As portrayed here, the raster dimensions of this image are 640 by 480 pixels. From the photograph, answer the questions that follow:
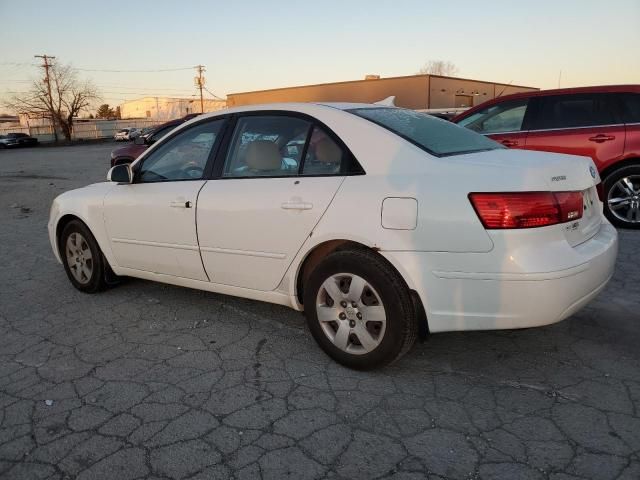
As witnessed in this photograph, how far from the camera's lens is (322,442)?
248 centimetres

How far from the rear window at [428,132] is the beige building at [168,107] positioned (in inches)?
2861

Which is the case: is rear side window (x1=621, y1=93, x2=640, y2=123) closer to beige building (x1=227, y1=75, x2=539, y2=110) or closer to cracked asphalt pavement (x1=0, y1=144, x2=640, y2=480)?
cracked asphalt pavement (x1=0, y1=144, x2=640, y2=480)

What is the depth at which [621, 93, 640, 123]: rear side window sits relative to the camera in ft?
20.2

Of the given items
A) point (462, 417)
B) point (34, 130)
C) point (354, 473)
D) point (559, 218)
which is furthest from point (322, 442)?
point (34, 130)

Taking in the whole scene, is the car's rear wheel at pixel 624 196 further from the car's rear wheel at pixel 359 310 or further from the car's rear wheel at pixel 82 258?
the car's rear wheel at pixel 82 258

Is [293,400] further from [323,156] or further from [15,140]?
[15,140]

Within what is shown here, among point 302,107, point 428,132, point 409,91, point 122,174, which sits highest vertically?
point 409,91

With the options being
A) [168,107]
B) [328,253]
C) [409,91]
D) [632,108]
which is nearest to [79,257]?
[328,253]

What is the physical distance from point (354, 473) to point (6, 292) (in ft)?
13.3

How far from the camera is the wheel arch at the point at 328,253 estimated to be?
2883mm

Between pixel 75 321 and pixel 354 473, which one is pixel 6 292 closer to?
pixel 75 321

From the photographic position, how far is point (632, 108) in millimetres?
6180

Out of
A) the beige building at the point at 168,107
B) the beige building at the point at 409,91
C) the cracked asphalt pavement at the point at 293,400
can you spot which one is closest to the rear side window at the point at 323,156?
the cracked asphalt pavement at the point at 293,400

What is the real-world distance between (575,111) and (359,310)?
4943mm
